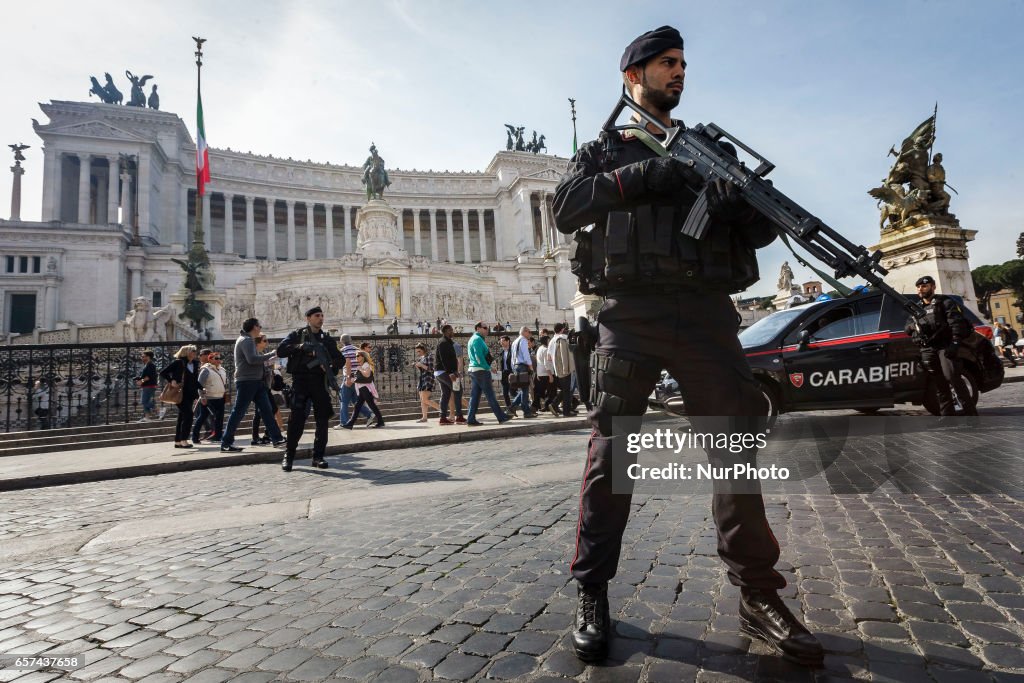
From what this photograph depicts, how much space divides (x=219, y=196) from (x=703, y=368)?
226 feet

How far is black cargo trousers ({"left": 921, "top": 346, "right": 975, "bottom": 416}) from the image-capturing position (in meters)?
6.42

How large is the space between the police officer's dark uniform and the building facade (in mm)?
26239

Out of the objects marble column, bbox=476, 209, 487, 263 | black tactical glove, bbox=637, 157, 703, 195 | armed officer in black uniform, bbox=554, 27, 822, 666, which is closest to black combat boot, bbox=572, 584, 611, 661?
armed officer in black uniform, bbox=554, 27, 822, 666

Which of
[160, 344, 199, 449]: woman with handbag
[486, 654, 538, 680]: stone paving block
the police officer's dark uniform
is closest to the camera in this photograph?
[486, 654, 538, 680]: stone paving block

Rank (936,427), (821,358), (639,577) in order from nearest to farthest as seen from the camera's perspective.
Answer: (639,577)
(936,427)
(821,358)

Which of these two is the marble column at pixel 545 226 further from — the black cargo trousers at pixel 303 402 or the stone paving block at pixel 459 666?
the stone paving block at pixel 459 666

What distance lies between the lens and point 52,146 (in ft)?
162

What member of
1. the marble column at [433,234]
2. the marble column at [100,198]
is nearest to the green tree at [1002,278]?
the marble column at [433,234]

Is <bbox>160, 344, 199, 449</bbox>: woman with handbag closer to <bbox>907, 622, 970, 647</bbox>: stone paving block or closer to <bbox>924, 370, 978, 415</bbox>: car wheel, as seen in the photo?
<bbox>907, 622, 970, 647</bbox>: stone paving block

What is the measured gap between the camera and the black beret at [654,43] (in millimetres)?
2260

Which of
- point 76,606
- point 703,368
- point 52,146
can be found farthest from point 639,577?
point 52,146

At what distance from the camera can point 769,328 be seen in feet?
24.8

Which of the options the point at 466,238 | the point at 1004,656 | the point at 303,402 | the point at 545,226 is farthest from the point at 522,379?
the point at 466,238

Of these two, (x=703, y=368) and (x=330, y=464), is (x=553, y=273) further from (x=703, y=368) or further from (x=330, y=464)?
(x=703, y=368)
